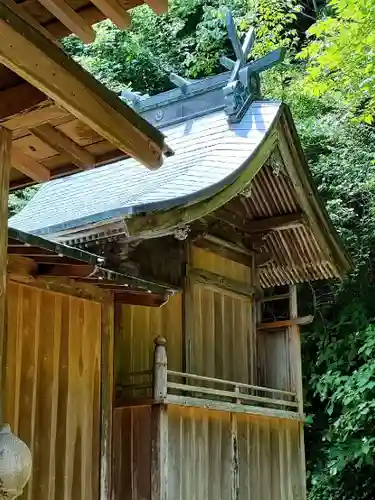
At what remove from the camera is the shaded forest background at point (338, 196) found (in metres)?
10.5

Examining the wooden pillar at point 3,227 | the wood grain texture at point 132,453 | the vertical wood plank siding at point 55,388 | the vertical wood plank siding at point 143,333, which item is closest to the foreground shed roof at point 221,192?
the vertical wood plank siding at point 143,333

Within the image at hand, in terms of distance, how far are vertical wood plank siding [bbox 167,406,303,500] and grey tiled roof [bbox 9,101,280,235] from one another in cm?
209

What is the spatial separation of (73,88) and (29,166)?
1.06m

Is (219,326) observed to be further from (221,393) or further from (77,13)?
(77,13)

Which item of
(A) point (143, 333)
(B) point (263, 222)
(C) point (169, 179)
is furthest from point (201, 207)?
(B) point (263, 222)

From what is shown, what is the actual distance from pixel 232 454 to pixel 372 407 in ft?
17.7

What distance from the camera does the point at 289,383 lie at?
951cm

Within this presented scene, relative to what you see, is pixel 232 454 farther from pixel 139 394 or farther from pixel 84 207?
pixel 84 207

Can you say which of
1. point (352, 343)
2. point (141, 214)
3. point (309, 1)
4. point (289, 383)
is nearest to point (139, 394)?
point (141, 214)

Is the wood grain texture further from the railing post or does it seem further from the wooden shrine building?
the wooden shrine building

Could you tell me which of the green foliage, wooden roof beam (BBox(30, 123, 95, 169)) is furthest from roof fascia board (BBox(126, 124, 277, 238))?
wooden roof beam (BBox(30, 123, 95, 169))

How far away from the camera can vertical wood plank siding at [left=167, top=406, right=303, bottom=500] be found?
693 cm

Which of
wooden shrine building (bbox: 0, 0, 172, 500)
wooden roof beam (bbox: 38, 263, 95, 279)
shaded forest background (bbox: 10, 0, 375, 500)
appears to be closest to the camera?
wooden shrine building (bbox: 0, 0, 172, 500)

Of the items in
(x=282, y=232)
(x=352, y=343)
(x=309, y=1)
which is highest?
(x=309, y=1)
